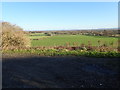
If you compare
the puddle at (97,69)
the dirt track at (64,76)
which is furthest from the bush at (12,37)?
the puddle at (97,69)

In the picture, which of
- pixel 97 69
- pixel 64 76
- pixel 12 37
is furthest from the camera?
pixel 12 37

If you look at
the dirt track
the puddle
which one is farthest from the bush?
the puddle

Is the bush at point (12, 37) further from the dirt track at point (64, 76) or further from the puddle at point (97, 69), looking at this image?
the puddle at point (97, 69)

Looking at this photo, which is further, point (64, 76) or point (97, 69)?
point (97, 69)

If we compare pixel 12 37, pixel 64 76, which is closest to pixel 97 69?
pixel 64 76

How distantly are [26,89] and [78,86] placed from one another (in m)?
1.81

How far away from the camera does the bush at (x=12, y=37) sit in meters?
19.8

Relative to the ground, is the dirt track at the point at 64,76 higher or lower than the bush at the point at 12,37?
lower

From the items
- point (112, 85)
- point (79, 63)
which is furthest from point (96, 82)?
point (79, 63)

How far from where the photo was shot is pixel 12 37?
66.1ft

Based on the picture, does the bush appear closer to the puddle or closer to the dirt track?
the dirt track

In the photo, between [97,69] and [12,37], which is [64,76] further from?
[12,37]

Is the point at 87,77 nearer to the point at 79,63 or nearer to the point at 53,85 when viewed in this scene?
the point at 53,85

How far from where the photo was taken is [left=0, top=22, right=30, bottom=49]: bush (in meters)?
19.8
